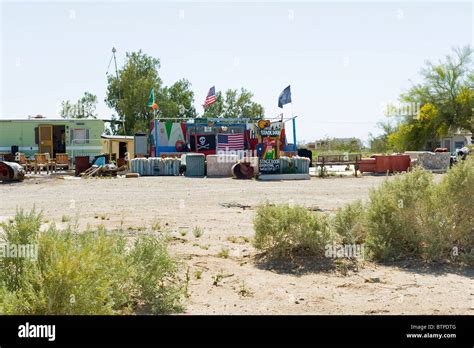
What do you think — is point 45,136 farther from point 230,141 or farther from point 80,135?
point 230,141

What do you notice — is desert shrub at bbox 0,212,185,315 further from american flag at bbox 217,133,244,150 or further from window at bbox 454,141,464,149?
window at bbox 454,141,464,149

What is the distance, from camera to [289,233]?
23.2ft

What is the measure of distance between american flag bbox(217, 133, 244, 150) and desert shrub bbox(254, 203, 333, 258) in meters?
22.5

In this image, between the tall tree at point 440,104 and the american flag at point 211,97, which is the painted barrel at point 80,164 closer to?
the american flag at point 211,97

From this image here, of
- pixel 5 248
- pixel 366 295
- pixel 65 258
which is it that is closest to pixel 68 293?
pixel 65 258

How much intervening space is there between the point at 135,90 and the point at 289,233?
49.8m

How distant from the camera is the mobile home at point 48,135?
2711cm

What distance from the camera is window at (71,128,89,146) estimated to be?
90.0 ft

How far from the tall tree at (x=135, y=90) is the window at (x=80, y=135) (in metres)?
26.5

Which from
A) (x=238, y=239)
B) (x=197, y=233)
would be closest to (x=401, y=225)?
(x=238, y=239)

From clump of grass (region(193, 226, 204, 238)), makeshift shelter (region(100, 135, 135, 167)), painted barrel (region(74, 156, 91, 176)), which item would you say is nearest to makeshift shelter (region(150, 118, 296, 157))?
makeshift shelter (region(100, 135, 135, 167))
